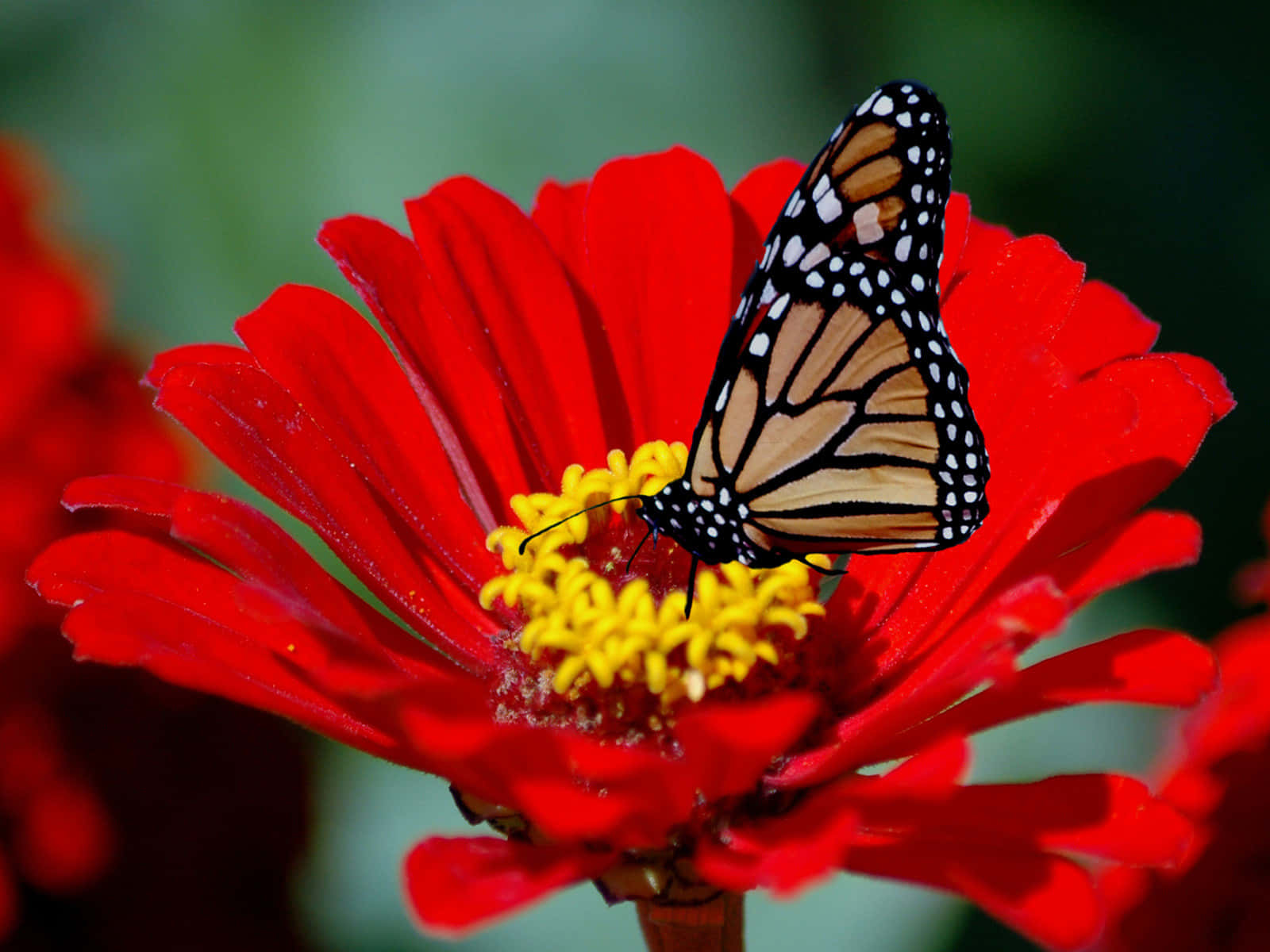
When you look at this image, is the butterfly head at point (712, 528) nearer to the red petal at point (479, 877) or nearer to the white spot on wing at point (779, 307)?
the white spot on wing at point (779, 307)

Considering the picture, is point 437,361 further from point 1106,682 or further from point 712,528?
point 1106,682

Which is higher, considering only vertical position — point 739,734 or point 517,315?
point 517,315

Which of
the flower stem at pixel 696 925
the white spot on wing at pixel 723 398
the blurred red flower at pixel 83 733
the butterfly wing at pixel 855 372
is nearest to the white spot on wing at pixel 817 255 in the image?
the butterfly wing at pixel 855 372

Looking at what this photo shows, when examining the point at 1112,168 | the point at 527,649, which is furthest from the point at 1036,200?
the point at 527,649

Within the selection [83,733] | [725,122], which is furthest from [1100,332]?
[83,733]

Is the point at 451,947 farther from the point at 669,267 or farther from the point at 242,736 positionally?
the point at 669,267
